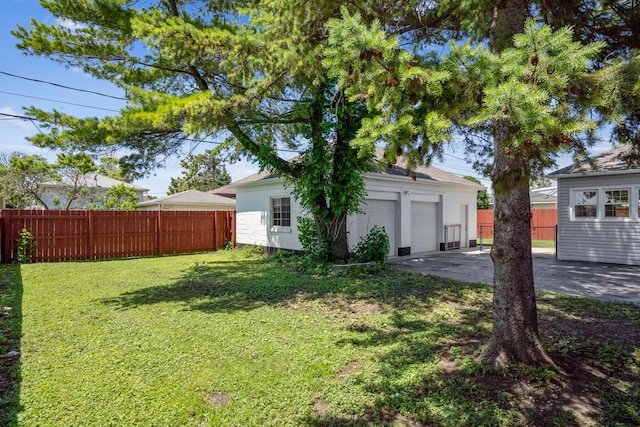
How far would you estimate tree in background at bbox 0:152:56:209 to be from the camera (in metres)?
16.4

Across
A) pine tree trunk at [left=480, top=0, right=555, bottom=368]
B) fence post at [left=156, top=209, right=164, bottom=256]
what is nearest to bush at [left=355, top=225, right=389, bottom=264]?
pine tree trunk at [left=480, top=0, right=555, bottom=368]

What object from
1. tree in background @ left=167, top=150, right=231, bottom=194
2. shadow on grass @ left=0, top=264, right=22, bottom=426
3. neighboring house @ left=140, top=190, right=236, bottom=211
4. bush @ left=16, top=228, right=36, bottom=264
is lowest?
shadow on grass @ left=0, top=264, right=22, bottom=426

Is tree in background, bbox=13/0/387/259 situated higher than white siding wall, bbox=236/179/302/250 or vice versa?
tree in background, bbox=13/0/387/259

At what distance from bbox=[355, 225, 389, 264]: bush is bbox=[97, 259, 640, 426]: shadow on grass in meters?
2.00

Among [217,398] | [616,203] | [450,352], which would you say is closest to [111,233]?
[217,398]

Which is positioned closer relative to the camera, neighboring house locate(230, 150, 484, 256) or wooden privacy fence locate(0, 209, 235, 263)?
wooden privacy fence locate(0, 209, 235, 263)

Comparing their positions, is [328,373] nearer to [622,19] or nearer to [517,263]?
[517,263]

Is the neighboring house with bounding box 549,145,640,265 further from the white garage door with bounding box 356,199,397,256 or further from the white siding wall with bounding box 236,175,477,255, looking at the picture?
the white garage door with bounding box 356,199,397,256

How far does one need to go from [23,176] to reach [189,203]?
25.3 feet

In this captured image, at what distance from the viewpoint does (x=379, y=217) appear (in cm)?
1166

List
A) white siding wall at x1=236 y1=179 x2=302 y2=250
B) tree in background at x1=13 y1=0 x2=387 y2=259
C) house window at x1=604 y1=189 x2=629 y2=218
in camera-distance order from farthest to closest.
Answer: white siding wall at x1=236 y1=179 x2=302 y2=250, house window at x1=604 y1=189 x2=629 y2=218, tree in background at x1=13 y1=0 x2=387 y2=259

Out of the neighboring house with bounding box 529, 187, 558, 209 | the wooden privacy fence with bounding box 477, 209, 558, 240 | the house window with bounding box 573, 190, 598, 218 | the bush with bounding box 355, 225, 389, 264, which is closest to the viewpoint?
the bush with bounding box 355, 225, 389, 264

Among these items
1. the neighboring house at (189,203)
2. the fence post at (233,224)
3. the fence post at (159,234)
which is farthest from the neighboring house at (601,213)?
the neighboring house at (189,203)

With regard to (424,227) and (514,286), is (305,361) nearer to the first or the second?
(514,286)
